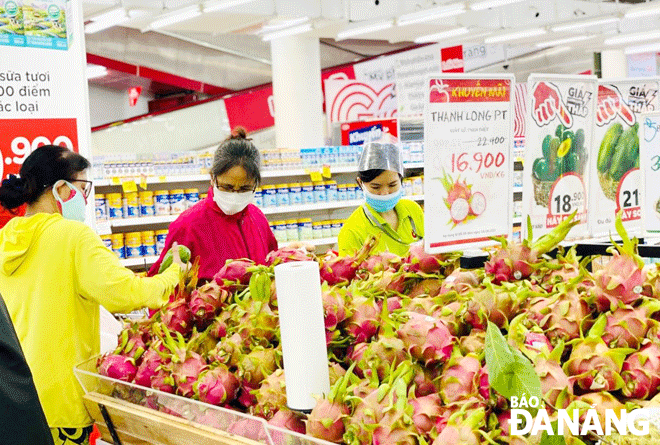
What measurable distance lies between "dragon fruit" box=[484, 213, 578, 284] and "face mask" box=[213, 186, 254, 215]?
5.69 ft

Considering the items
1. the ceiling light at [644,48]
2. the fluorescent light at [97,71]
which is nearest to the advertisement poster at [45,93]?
the fluorescent light at [97,71]

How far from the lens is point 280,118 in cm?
1061

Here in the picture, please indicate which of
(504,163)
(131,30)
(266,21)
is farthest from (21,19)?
(131,30)

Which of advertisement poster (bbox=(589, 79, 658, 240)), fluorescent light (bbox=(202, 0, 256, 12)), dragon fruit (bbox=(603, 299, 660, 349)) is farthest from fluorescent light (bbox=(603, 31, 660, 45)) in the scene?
dragon fruit (bbox=(603, 299, 660, 349))

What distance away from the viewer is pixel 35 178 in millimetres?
2488

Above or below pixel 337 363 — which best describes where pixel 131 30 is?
above

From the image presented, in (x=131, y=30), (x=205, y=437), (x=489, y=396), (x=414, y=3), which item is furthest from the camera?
(x=131, y=30)

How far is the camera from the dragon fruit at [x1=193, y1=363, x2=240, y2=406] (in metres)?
1.42

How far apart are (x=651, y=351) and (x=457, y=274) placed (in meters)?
0.46

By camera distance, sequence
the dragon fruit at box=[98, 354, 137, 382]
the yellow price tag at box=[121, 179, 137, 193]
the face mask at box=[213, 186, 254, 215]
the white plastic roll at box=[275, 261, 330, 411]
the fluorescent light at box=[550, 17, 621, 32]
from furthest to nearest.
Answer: the fluorescent light at box=[550, 17, 621, 32] → the yellow price tag at box=[121, 179, 137, 193] → the face mask at box=[213, 186, 254, 215] → the dragon fruit at box=[98, 354, 137, 382] → the white plastic roll at box=[275, 261, 330, 411]

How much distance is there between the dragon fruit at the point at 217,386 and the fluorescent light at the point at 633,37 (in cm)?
1234

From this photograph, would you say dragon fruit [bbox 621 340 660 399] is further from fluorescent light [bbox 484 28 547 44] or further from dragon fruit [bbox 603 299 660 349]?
fluorescent light [bbox 484 28 547 44]

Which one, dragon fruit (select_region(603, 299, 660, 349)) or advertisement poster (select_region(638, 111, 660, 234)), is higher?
advertisement poster (select_region(638, 111, 660, 234))

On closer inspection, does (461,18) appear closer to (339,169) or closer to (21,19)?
(339,169)
